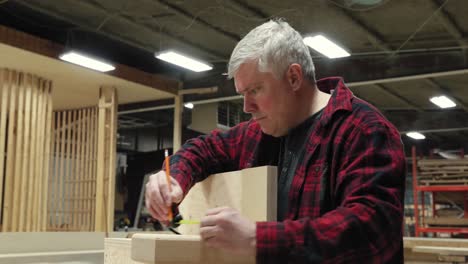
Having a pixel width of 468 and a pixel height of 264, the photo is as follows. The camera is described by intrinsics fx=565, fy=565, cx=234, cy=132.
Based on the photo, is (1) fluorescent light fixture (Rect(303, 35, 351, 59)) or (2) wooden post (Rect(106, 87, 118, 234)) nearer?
(1) fluorescent light fixture (Rect(303, 35, 351, 59))

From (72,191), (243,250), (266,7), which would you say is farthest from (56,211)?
(243,250)

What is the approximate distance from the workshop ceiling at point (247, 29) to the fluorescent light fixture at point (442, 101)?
900 mm

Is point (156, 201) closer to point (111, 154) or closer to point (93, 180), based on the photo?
point (111, 154)

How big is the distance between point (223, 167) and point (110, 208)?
8359 mm

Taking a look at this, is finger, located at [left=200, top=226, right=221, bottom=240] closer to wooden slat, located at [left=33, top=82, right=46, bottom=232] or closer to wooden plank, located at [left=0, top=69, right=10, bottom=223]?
wooden plank, located at [left=0, top=69, right=10, bottom=223]

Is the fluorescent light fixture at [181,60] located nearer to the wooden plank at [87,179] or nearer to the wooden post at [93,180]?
the wooden post at [93,180]

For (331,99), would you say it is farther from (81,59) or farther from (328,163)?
(81,59)

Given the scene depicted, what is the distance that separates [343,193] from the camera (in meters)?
1.40

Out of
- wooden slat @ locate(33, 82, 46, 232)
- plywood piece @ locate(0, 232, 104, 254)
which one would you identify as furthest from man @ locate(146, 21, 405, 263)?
wooden slat @ locate(33, 82, 46, 232)

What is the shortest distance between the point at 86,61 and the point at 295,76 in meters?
7.51

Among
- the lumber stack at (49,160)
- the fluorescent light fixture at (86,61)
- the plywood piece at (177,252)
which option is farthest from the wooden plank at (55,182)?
the plywood piece at (177,252)

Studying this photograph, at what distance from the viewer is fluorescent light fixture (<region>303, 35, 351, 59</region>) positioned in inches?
303

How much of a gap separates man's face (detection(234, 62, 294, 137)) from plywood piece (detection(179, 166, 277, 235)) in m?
0.17

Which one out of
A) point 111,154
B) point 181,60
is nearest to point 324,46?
point 181,60
